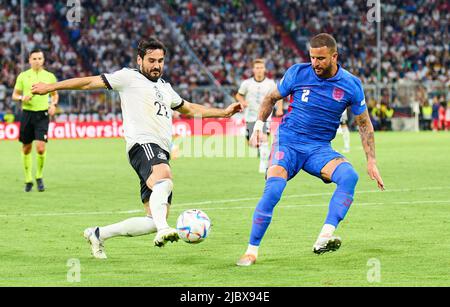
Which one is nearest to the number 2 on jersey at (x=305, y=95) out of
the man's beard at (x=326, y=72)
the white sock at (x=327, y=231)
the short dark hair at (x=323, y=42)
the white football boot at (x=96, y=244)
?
the man's beard at (x=326, y=72)

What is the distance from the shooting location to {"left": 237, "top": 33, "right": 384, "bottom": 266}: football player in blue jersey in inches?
381

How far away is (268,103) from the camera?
1003 cm

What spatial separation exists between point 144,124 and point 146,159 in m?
0.42

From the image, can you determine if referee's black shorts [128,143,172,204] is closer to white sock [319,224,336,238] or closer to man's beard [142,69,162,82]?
man's beard [142,69,162,82]

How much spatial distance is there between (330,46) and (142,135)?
204cm

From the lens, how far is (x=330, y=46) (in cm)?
961

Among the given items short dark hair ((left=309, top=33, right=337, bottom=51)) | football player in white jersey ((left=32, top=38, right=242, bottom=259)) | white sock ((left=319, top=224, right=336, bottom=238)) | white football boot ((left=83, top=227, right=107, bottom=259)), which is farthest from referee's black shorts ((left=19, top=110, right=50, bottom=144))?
white sock ((left=319, top=224, right=336, bottom=238))

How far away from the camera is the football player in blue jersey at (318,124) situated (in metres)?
9.69

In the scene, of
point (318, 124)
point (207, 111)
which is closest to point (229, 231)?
point (207, 111)

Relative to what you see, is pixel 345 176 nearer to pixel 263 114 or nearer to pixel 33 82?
pixel 263 114

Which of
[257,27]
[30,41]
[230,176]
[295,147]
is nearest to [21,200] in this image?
[230,176]

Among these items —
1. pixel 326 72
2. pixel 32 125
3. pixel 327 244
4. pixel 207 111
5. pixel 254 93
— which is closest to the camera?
pixel 327 244

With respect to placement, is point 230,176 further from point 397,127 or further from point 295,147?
point 397,127

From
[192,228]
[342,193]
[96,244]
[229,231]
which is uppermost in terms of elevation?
[342,193]
